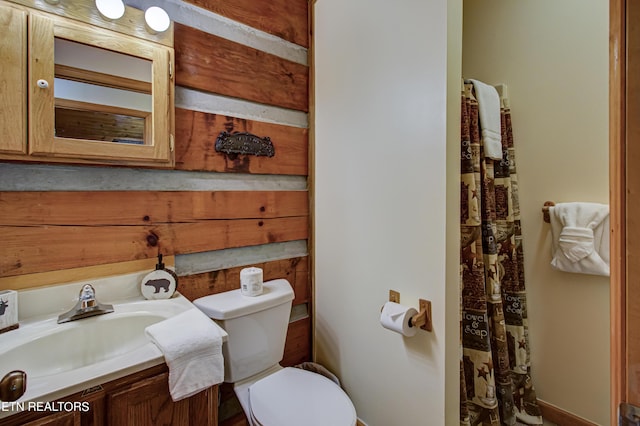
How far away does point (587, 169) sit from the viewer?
158 centimetres

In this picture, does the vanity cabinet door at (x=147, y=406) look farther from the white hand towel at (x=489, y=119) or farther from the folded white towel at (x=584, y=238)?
the folded white towel at (x=584, y=238)

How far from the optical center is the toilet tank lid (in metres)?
1.29

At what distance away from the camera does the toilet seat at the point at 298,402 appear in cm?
117

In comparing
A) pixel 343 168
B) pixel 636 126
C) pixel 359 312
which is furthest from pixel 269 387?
pixel 636 126

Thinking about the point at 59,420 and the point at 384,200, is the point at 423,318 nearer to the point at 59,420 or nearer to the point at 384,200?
the point at 384,200

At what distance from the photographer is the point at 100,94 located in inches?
46.7

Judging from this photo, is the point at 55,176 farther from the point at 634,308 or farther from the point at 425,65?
the point at 634,308

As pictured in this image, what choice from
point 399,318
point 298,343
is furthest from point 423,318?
point 298,343

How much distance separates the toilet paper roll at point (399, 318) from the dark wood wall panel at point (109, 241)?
0.82 meters

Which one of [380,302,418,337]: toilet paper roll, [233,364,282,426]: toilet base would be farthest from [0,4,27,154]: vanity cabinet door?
[380,302,418,337]: toilet paper roll

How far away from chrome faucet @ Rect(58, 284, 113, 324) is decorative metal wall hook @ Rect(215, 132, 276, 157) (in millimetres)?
845

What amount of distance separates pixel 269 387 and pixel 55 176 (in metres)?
1.27

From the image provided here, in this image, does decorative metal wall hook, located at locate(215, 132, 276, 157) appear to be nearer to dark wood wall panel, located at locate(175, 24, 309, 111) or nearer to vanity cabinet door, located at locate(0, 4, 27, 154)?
dark wood wall panel, located at locate(175, 24, 309, 111)

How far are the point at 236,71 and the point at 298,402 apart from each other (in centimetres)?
168
